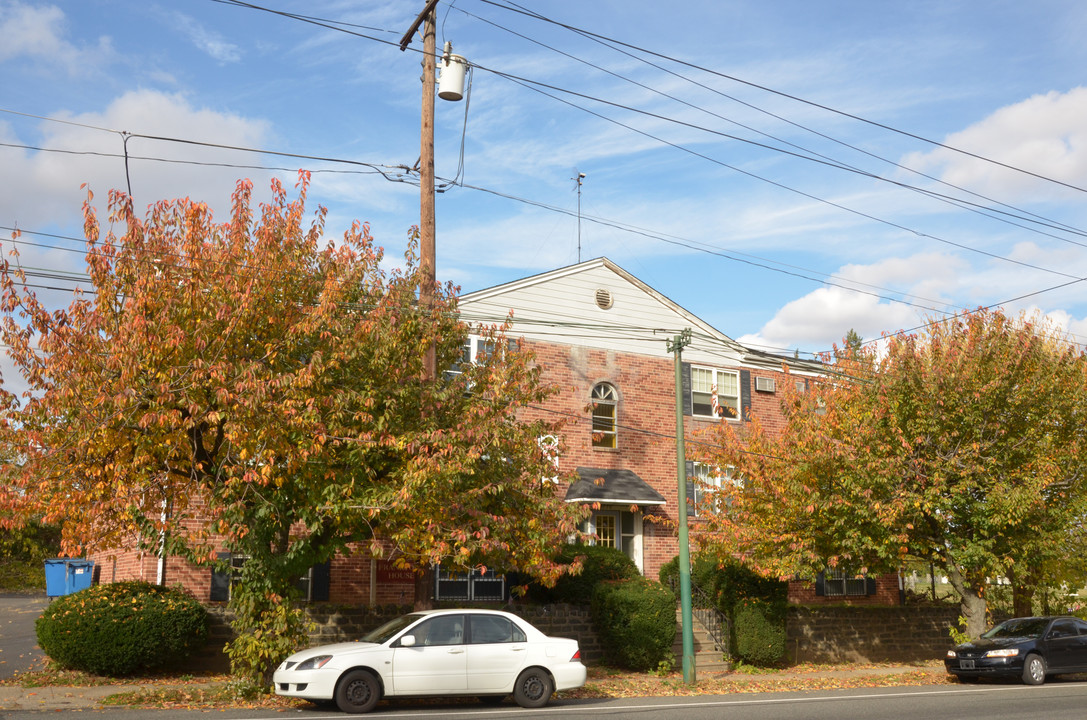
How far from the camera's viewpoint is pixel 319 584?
2038cm

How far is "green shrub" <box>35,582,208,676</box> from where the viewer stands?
51.3 ft

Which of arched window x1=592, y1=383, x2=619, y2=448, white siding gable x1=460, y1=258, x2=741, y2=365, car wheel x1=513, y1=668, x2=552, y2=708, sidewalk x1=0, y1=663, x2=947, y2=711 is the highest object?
white siding gable x1=460, y1=258, x2=741, y2=365

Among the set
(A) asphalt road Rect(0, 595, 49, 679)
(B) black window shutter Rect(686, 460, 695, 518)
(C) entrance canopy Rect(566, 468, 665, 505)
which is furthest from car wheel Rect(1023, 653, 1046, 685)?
(A) asphalt road Rect(0, 595, 49, 679)

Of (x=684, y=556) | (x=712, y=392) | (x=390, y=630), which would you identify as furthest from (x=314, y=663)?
(x=712, y=392)

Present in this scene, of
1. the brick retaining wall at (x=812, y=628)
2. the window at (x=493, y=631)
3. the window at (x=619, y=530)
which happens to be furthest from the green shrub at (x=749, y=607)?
the window at (x=493, y=631)

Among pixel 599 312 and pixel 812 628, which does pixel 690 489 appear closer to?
pixel 812 628

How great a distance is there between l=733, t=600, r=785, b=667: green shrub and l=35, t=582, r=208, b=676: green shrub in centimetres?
1209

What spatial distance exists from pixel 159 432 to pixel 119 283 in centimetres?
232

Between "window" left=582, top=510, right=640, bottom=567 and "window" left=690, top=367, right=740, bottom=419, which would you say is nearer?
"window" left=582, top=510, right=640, bottom=567

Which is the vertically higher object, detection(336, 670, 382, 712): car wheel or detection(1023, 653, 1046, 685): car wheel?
detection(336, 670, 382, 712): car wheel

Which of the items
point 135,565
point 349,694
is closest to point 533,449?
point 349,694

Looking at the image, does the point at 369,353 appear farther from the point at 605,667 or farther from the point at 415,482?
the point at 605,667

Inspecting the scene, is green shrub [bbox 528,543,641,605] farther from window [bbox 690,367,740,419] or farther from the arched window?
window [bbox 690,367,740,419]

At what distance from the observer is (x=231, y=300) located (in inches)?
523
